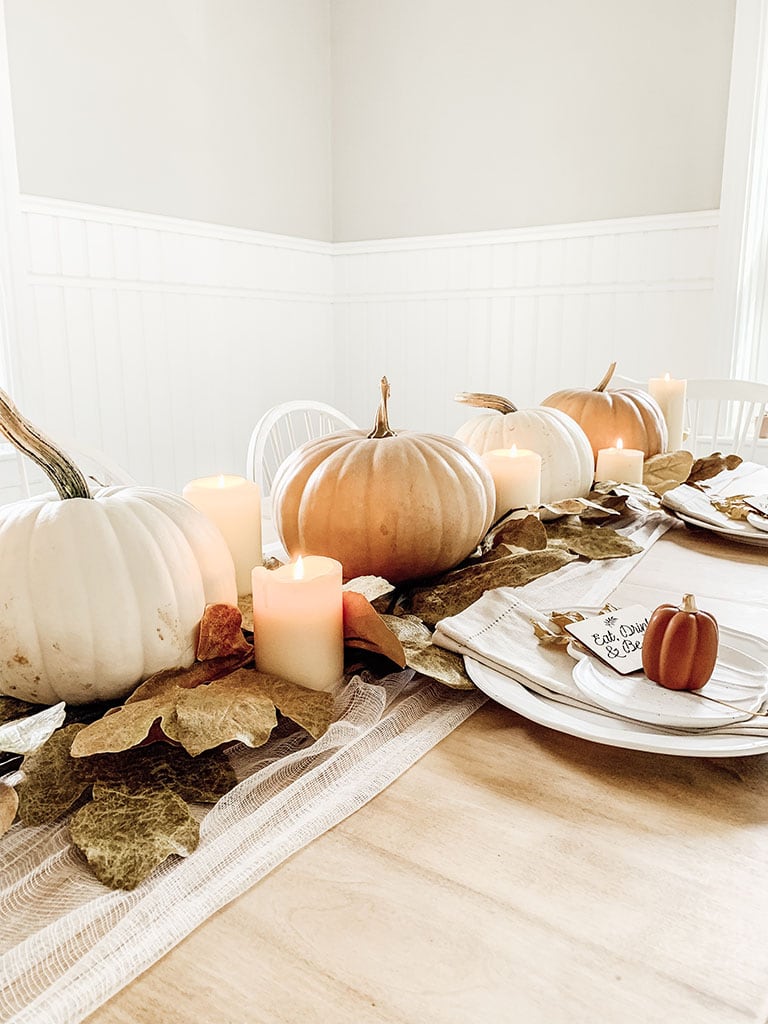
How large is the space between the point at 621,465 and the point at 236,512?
2.42 ft

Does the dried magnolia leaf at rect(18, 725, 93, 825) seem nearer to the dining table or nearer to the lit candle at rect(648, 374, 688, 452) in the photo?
the dining table

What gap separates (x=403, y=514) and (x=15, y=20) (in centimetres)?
230

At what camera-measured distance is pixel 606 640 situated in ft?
2.15

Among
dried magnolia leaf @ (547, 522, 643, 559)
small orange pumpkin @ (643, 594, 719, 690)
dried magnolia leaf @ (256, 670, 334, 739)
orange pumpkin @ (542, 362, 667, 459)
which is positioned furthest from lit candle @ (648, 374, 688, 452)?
dried magnolia leaf @ (256, 670, 334, 739)

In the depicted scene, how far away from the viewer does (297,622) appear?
611 mm

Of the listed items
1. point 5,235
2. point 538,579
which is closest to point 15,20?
point 5,235

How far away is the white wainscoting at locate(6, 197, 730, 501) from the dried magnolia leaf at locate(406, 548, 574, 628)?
79.7 inches

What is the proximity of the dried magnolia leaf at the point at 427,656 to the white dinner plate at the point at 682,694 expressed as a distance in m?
0.09

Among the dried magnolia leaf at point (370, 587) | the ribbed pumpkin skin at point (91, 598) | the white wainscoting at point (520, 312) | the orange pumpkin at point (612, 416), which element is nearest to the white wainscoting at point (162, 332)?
the white wainscoting at point (520, 312)

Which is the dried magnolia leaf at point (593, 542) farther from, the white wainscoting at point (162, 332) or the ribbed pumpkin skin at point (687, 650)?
the white wainscoting at point (162, 332)

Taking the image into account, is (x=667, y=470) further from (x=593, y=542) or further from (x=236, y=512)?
(x=236, y=512)

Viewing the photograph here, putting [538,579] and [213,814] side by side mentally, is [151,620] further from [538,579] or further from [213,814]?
[538,579]

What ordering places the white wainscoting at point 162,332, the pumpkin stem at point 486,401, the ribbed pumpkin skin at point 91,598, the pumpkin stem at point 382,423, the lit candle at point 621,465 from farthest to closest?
the white wainscoting at point 162,332, the lit candle at point 621,465, the pumpkin stem at point 486,401, the pumpkin stem at point 382,423, the ribbed pumpkin skin at point 91,598

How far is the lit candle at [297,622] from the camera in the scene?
0.61m
